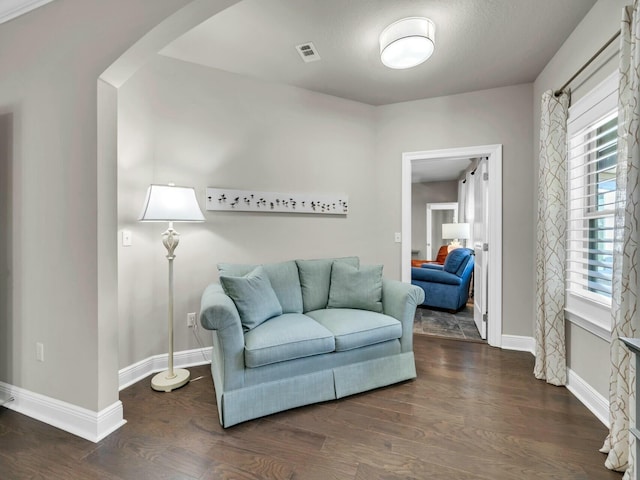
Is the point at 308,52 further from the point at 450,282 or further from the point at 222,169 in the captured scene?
the point at 450,282

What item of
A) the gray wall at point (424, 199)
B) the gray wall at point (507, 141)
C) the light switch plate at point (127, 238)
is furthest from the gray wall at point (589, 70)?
the gray wall at point (424, 199)

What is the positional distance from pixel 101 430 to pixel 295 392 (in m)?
1.08

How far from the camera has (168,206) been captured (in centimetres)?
202

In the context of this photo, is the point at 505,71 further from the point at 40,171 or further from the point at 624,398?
the point at 40,171

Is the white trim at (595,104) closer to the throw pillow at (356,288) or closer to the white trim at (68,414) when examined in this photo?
the throw pillow at (356,288)

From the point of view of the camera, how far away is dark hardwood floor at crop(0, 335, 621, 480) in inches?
55.4

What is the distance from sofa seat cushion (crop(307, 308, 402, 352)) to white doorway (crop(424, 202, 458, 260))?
19.5ft

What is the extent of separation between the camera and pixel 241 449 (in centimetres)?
154

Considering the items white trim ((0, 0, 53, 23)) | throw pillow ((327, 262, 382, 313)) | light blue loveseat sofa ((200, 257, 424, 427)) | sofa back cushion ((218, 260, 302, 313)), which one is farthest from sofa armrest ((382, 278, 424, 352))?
white trim ((0, 0, 53, 23))

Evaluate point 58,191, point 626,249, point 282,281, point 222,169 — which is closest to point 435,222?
point 282,281

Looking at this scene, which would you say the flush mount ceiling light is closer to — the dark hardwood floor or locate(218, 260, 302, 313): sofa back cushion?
locate(218, 260, 302, 313): sofa back cushion

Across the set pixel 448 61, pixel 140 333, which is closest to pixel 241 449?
pixel 140 333

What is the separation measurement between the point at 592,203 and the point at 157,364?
348 centimetres

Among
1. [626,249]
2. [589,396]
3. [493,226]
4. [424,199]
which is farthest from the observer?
[424,199]
